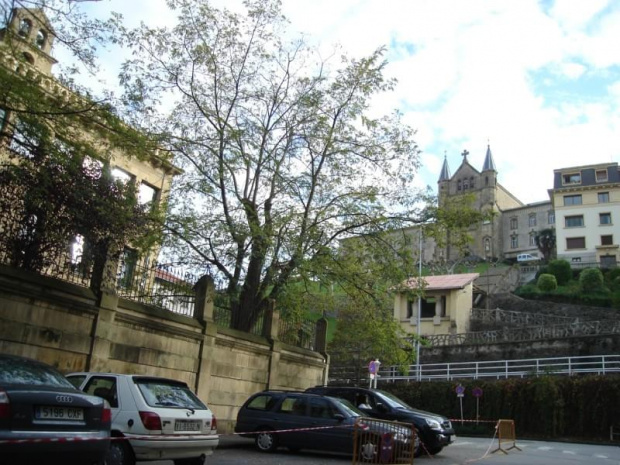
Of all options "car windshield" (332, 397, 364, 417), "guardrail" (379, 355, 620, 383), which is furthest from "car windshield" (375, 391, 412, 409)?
"guardrail" (379, 355, 620, 383)

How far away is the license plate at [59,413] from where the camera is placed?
5.76 meters

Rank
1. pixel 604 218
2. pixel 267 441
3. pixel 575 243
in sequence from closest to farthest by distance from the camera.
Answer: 1. pixel 267 441
2. pixel 604 218
3. pixel 575 243

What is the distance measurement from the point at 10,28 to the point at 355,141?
10.6m

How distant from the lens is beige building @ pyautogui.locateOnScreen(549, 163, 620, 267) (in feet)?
230

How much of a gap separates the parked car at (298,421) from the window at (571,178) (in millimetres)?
70005

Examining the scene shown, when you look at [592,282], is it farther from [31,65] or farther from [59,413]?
[59,413]

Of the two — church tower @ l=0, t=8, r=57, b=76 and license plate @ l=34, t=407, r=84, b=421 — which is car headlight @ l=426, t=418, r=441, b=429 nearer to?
license plate @ l=34, t=407, r=84, b=421

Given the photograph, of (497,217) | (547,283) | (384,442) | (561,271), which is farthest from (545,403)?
(497,217)

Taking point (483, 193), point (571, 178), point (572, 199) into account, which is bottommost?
point (572, 199)

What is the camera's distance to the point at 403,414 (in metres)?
14.3

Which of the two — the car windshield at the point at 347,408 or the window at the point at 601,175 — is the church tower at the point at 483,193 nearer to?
the window at the point at 601,175

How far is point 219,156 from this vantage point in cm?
1642

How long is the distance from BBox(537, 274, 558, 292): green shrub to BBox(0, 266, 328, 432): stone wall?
152ft

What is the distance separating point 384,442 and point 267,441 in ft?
12.0
